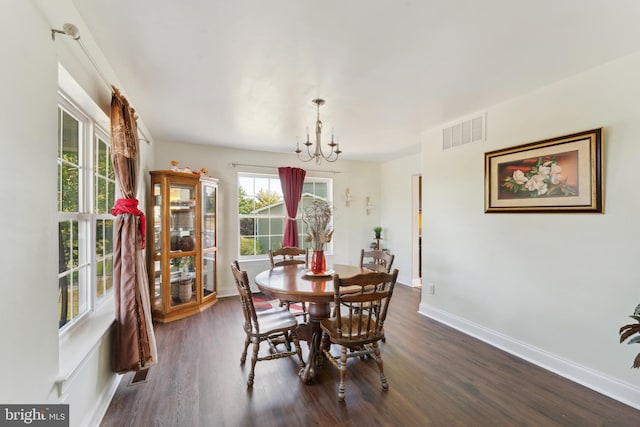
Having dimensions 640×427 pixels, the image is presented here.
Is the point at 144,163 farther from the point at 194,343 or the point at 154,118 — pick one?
the point at 194,343

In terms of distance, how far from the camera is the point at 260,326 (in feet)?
7.70

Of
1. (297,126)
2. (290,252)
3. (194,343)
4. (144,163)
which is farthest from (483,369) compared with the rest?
(144,163)

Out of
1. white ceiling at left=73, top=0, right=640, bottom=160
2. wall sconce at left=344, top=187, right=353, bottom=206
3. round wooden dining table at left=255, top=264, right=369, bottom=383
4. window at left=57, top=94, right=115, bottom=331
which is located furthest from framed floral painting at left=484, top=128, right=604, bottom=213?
window at left=57, top=94, right=115, bottom=331

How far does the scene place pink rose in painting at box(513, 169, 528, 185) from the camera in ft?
8.82

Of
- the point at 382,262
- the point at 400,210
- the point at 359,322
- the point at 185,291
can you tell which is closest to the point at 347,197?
the point at 400,210

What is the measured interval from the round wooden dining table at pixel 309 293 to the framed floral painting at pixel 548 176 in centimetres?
174

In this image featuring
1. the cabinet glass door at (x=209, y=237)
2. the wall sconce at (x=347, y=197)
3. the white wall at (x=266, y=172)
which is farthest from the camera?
the wall sconce at (x=347, y=197)

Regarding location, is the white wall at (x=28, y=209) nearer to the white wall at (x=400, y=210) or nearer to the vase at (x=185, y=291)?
the vase at (x=185, y=291)

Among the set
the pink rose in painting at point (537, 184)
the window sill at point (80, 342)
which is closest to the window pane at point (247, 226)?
the window sill at point (80, 342)

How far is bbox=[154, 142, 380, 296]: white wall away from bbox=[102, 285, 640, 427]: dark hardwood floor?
1.93 meters

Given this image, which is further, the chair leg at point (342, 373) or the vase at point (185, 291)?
the vase at point (185, 291)

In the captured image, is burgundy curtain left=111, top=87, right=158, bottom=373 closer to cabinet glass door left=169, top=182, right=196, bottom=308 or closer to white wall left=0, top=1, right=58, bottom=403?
white wall left=0, top=1, right=58, bottom=403

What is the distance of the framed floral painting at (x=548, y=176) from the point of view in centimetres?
222

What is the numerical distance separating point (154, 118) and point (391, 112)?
2.76m
